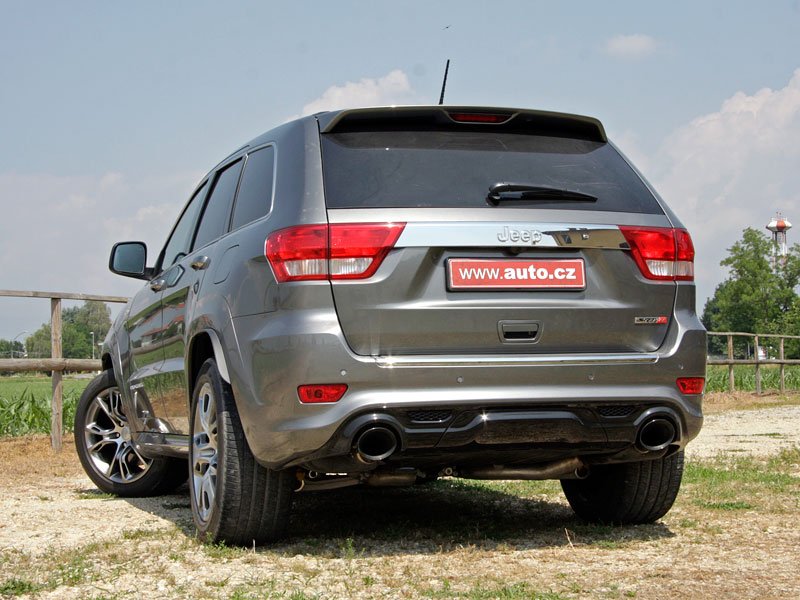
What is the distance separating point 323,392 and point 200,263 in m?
1.50

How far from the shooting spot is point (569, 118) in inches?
200

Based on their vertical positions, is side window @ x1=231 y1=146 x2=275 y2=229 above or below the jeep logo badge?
above

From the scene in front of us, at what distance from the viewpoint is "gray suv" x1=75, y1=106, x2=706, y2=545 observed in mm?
4387

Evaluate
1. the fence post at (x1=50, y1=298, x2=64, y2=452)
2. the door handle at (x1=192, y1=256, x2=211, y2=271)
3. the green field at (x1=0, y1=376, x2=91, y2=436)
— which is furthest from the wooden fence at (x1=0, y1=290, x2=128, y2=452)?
the door handle at (x1=192, y1=256, x2=211, y2=271)

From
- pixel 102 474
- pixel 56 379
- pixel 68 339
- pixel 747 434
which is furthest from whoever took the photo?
pixel 747 434

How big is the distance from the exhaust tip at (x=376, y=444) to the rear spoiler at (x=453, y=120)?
1.37 metres

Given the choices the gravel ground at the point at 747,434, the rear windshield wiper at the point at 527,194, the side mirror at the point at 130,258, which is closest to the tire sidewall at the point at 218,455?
the rear windshield wiper at the point at 527,194

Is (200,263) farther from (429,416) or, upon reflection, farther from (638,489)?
(638,489)

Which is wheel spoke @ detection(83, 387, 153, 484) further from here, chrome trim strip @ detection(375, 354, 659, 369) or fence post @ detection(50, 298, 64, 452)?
chrome trim strip @ detection(375, 354, 659, 369)

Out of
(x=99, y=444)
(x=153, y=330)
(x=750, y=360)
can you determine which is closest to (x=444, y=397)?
(x=153, y=330)

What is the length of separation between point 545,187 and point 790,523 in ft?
7.38

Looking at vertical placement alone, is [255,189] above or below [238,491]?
above

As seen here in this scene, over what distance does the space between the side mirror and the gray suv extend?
5.73ft

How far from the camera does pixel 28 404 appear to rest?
13.7 metres
